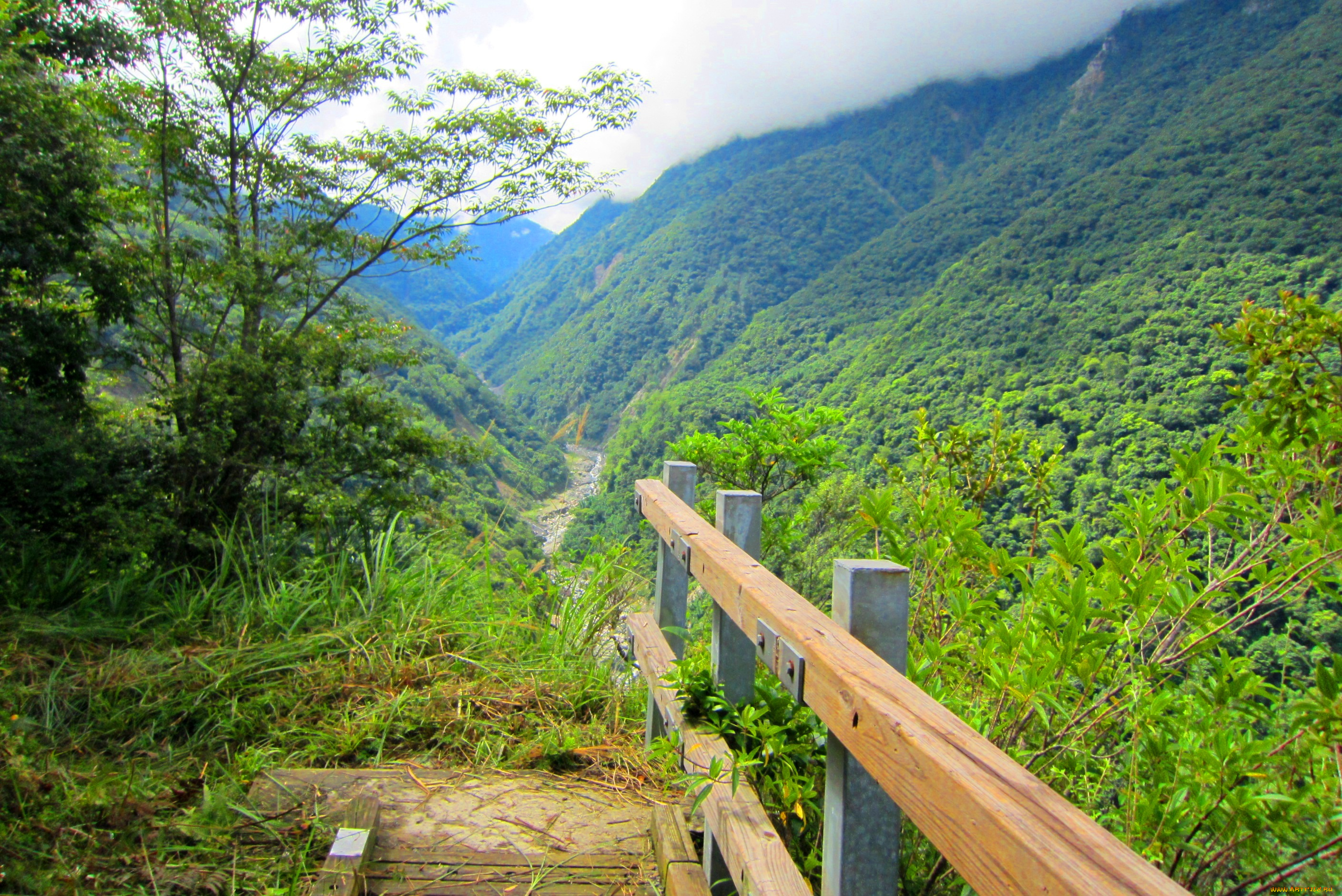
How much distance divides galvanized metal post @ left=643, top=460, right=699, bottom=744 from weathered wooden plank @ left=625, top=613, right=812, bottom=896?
0.88ft

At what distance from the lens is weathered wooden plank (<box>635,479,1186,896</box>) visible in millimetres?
630

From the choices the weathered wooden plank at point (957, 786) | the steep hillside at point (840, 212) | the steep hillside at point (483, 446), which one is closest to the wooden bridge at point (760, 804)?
the weathered wooden plank at point (957, 786)

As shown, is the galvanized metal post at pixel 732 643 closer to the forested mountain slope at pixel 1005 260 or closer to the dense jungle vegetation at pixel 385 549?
the dense jungle vegetation at pixel 385 549

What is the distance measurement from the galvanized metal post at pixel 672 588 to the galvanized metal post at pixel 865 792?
1.05 m

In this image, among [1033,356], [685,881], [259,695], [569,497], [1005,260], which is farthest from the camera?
[1005,260]

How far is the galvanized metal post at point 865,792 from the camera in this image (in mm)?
1018

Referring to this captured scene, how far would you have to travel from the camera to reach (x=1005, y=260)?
5262 centimetres

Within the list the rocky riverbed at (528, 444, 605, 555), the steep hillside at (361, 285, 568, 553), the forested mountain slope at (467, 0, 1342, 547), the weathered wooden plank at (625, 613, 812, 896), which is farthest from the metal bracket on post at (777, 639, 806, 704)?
the forested mountain slope at (467, 0, 1342, 547)

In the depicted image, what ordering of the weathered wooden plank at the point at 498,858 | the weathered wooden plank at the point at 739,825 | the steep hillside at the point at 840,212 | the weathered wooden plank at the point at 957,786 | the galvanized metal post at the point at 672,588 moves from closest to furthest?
the weathered wooden plank at the point at 957,786, the weathered wooden plank at the point at 739,825, the weathered wooden plank at the point at 498,858, the galvanized metal post at the point at 672,588, the steep hillside at the point at 840,212

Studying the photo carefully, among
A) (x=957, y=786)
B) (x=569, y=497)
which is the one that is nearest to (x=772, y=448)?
(x=957, y=786)

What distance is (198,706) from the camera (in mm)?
2184

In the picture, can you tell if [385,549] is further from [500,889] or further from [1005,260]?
[1005,260]

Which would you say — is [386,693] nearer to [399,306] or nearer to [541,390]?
[399,306]

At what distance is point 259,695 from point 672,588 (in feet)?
4.34
